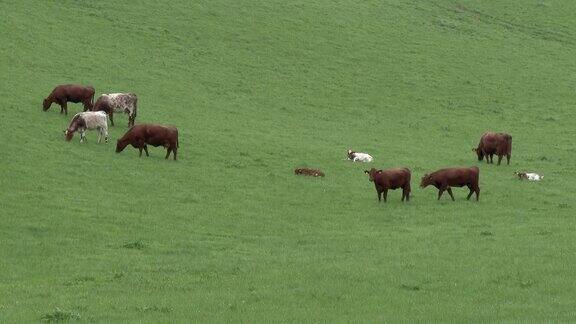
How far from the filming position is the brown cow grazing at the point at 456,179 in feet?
102

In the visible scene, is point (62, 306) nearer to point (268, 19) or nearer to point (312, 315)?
point (312, 315)

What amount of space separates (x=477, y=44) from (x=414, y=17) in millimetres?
6287

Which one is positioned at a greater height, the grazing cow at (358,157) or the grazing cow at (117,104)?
the grazing cow at (117,104)

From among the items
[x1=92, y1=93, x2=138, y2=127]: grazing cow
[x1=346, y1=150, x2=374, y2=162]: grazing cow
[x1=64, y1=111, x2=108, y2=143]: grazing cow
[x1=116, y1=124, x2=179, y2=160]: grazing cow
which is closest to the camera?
[x1=116, y1=124, x2=179, y2=160]: grazing cow

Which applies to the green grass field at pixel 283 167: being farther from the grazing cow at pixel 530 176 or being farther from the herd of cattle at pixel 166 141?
the herd of cattle at pixel 166 141

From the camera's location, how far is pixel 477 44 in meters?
70.4

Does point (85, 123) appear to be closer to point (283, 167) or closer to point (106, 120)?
point (106, 120)

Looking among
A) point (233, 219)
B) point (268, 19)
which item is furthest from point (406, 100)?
point (233, 219)

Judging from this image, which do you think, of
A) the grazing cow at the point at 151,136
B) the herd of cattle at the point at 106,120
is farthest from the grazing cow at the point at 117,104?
the grazing cow at the point at 151,136

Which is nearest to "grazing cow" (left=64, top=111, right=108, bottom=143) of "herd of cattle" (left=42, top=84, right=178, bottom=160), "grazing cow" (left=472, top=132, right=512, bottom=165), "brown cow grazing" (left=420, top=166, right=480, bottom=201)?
"herd of cattle" (left=42, top=84, right=178, bottom=160)

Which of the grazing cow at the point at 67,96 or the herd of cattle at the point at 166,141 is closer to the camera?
the herd of cattle at the point at 166,141

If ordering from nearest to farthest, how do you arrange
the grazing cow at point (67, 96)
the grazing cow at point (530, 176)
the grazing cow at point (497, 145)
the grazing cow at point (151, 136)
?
the grazing cow at point (151, 136)
the grazing cow at point (530, 176)
the grazing cow at point (497, 145)
the grazing cow at point (67, 96)

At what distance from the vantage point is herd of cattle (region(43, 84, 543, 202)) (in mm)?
30820

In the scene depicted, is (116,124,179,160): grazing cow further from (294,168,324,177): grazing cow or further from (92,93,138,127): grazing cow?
(92,93,138,127): grazing cow
